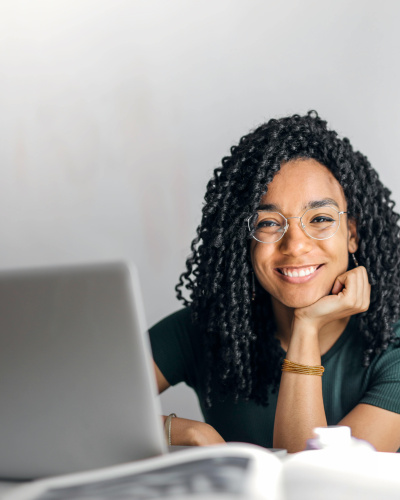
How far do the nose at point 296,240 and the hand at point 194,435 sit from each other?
0.49 m

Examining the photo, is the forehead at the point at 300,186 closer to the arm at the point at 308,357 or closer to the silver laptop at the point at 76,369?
the arm at the point at 308,357

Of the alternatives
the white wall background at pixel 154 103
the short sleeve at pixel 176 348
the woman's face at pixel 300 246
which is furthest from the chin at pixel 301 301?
the white wall background at pixel 154 103

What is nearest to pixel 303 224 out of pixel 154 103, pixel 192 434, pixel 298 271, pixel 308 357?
pixel 298 271

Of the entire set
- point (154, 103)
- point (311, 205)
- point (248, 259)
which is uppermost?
point (154, 103)

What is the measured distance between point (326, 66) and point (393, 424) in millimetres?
Answer: 1535

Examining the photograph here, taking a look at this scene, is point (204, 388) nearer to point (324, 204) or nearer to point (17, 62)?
point (324, 204)

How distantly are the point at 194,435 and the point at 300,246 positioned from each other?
0.54 meters

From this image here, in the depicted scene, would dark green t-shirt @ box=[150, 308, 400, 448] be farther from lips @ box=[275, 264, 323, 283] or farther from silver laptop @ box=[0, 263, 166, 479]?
silver laptop @ box=[0, 263, 166, 479]

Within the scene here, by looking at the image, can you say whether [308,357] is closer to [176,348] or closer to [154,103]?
[176,348]

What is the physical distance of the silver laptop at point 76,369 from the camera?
0.69 m

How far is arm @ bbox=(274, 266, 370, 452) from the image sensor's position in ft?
4.58

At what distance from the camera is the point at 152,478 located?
614mm

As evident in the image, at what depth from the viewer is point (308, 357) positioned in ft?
4.83

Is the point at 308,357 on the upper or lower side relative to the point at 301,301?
lower
